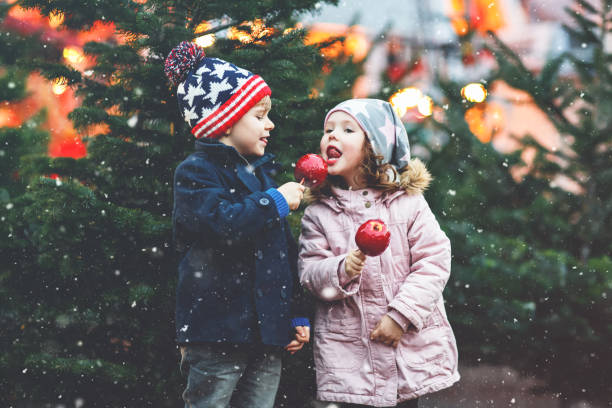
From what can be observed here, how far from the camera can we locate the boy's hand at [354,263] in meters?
2.24

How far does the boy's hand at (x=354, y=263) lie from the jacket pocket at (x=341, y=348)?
29 centimetres

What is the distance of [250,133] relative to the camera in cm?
249

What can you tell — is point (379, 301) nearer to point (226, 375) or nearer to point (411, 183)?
point (411, 183)

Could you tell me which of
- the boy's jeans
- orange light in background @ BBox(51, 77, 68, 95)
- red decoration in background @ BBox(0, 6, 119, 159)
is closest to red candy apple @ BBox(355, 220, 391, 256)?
the boy's jeans

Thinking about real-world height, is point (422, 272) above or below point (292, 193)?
below

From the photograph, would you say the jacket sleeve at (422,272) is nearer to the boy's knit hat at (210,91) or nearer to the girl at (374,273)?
the girl at (374,273)

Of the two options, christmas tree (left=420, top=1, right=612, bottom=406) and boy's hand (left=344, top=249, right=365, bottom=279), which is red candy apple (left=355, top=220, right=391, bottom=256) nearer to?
boy's hand (left=344, top=249, right=365, bottom=279)

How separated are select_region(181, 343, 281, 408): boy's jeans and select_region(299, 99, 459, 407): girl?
260mm

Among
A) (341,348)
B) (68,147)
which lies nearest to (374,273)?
(341,348)

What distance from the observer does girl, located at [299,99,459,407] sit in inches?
91.4

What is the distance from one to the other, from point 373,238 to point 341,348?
2.03ft

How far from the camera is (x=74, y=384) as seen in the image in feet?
9.84

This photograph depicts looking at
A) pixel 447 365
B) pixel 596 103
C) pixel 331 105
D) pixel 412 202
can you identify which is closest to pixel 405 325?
pixel 447 365

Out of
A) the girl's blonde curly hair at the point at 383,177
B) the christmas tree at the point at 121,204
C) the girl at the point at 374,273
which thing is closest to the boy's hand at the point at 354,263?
the girl at the point at 374,273
